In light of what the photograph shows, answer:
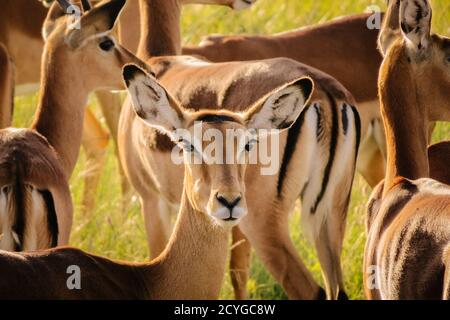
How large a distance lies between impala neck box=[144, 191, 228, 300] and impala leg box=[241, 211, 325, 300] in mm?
1251

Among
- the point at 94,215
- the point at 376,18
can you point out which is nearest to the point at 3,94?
the point at 94,215

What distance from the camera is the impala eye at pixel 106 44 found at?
827cm

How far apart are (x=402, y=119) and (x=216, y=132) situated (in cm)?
119

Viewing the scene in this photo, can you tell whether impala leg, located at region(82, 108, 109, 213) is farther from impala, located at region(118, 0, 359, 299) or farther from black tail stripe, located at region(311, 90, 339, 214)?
black tail stripe, located at region(311, 90, 339, 214)

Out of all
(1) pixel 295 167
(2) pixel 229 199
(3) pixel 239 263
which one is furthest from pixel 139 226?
(2) pixel 229 199

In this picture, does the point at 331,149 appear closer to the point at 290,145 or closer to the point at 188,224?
the point at 290,145

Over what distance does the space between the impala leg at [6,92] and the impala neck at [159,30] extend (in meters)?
0.84

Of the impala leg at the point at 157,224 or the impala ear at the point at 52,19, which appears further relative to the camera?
the impala ear at the point at 52,19

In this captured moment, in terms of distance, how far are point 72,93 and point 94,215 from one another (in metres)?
1.54

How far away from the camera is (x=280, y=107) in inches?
256

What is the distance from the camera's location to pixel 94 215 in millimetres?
9531

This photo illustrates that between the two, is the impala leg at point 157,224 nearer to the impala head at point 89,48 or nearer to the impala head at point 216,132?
the impala head at point 89,48

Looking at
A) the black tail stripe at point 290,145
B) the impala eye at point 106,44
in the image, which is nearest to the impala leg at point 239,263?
the black tail stripe at point 290,145

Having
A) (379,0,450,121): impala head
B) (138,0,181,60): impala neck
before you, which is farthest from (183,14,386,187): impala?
(379,0,450,121): impala head
